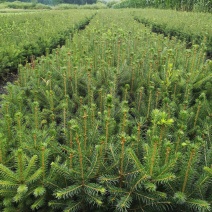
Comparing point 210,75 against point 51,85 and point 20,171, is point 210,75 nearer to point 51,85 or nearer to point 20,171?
point 51,85

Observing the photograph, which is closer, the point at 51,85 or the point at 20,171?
the point at 20,171

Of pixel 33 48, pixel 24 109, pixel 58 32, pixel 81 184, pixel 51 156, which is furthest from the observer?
pixel 58 32

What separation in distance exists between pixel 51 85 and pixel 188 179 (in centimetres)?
195

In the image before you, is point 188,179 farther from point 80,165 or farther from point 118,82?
point 118,82

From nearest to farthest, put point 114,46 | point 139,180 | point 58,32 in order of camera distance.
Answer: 1. point 139,180
2. point 114,46
3. point 58,32

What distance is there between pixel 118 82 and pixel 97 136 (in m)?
1.30

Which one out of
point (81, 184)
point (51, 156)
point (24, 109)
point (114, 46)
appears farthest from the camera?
point (114, 46)

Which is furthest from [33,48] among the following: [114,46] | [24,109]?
[24,109]

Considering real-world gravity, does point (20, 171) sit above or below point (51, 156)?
above

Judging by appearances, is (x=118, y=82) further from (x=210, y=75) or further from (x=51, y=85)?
(x=210, y=75)

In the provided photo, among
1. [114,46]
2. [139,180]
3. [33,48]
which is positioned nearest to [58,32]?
[33,48]

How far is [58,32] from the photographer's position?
29.9 ft

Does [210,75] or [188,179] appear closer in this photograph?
A: [188,179]

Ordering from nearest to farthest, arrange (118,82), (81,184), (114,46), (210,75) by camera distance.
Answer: (81,184), (210,75), (118,82), (114,46)
